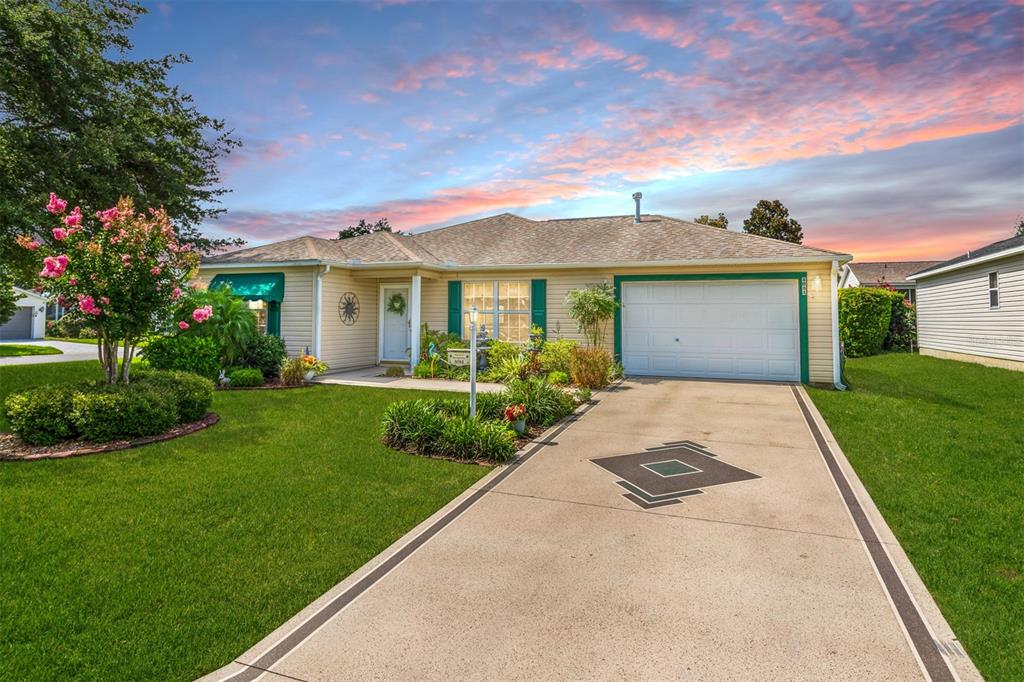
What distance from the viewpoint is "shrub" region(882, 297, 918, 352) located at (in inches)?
803

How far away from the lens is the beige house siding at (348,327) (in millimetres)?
12731

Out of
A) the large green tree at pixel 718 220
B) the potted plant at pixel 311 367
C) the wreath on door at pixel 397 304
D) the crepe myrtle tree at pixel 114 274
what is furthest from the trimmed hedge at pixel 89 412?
the large green tree at pixel 718 220

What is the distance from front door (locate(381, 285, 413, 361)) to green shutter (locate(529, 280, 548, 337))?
153 inches

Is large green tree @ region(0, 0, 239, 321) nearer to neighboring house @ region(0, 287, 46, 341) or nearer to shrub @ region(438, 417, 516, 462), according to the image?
shrub @ region(438, 417, 516, 462)

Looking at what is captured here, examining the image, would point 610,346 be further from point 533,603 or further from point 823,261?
point 533,603

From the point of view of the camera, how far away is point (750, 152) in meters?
11.1

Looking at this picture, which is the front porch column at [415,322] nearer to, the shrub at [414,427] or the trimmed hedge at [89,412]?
the shrub at [414,427]

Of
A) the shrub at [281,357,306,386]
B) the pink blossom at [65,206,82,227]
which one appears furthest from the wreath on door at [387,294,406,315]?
the pink blossom at [65,206,82,227]

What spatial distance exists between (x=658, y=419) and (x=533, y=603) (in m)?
5.26

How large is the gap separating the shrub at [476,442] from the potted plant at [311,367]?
6.60m

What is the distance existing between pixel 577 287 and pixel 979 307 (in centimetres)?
1287

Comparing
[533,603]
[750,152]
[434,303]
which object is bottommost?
[533,603]

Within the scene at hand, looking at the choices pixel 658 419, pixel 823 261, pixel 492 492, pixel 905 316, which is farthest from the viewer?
pixel 905 316

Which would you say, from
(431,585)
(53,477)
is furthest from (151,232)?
(431,585)
